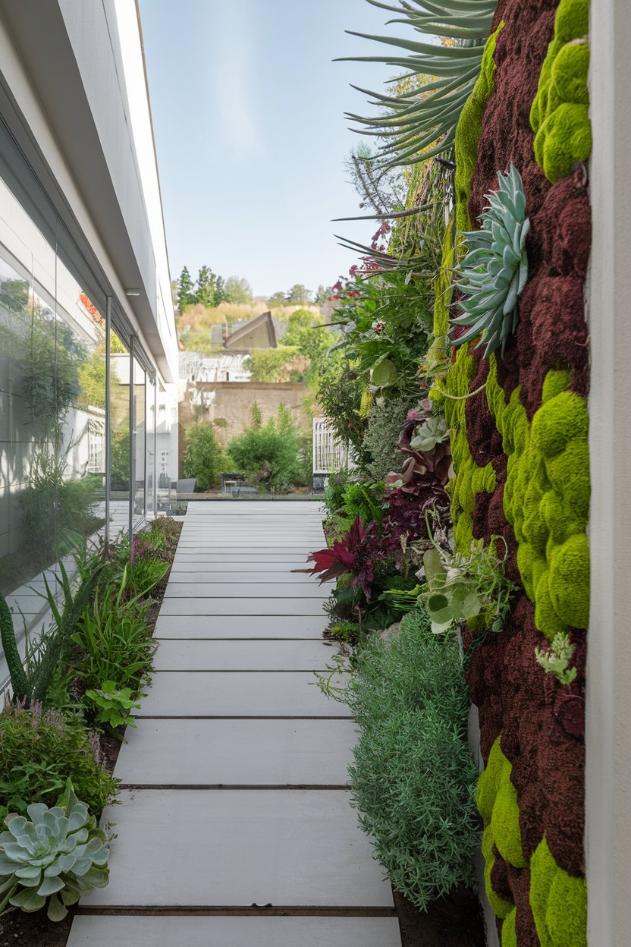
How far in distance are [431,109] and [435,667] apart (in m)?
1.50

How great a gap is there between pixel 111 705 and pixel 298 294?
155 ft

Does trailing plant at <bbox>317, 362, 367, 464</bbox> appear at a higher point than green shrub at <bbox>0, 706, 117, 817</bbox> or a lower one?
higher

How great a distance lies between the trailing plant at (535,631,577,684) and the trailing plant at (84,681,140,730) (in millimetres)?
2091

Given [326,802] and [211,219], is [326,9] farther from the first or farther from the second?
[211,219]

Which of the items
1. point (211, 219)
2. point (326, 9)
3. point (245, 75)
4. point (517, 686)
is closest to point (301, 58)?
point (326, 9)

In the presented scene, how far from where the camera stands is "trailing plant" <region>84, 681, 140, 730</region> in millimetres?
2672

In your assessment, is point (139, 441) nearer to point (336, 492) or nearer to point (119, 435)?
point (119, 435)

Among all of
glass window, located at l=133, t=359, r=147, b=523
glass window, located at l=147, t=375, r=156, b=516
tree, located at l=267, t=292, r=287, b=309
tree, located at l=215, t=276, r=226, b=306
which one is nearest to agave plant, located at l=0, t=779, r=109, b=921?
glass window, located at l=133, t=359, r=147, b=523

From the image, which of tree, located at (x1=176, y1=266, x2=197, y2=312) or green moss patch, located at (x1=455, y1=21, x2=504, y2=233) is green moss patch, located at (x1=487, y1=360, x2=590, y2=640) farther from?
tree, located at (x1=176, y1=266, x2=197, y2=312)

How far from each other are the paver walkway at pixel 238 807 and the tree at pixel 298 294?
4543 centimetres

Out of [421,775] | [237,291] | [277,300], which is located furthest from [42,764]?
[277,300]

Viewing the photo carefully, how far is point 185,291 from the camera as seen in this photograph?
139ft

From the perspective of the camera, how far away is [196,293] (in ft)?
142

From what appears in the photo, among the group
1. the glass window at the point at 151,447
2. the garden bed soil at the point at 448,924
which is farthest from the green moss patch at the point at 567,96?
the glass window at the point at 151,447
